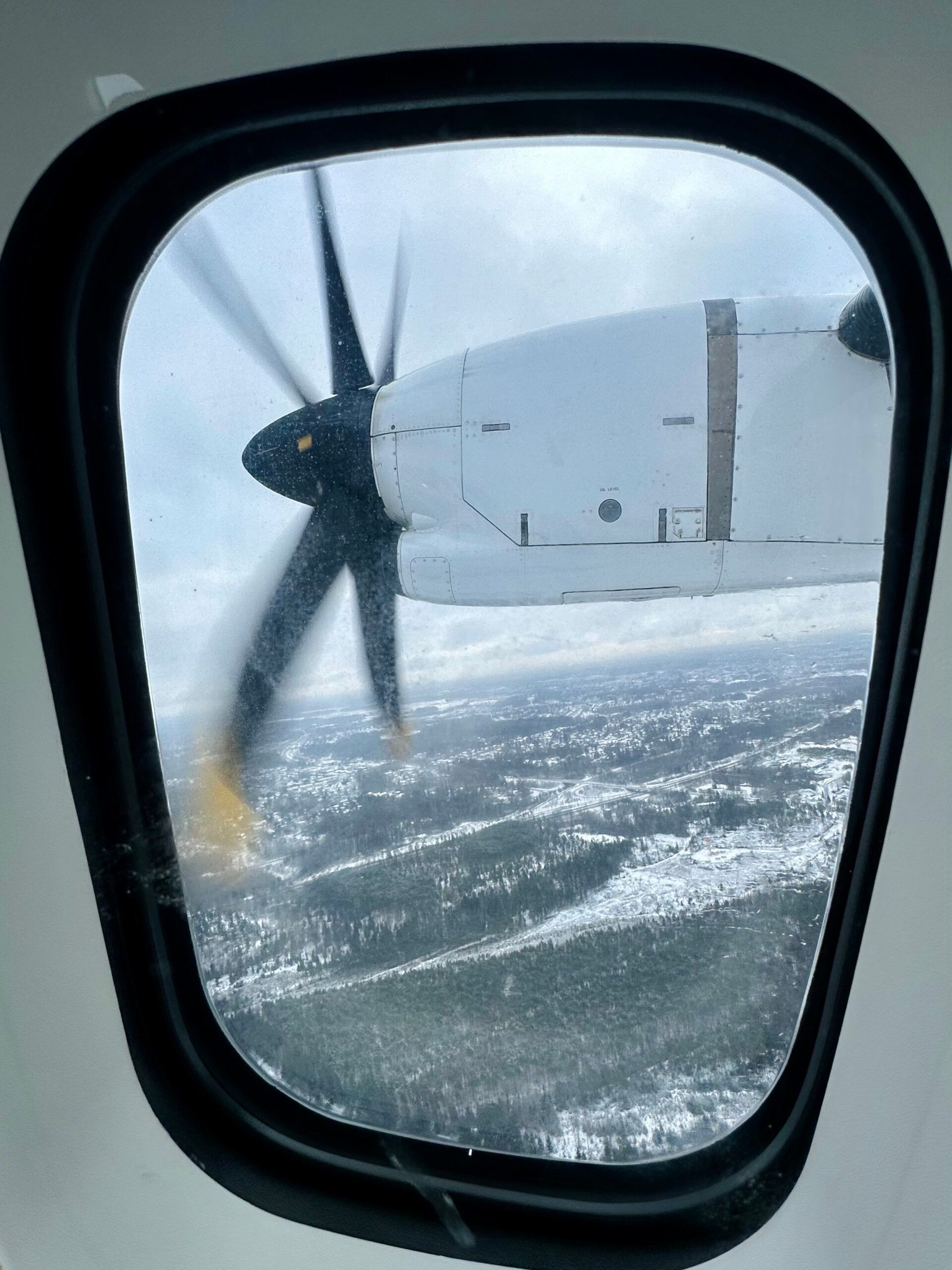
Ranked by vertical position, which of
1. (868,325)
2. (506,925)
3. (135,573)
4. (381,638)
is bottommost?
(506,925)

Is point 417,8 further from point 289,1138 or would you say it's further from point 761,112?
point 289,1138

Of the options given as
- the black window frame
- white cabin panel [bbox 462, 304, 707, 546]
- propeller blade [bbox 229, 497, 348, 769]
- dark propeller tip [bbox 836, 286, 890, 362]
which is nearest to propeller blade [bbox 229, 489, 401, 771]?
propeller blade [bbox 229, 497, 348, 769]

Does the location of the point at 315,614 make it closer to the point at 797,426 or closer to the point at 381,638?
the point at 381,638

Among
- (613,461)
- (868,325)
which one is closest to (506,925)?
(868,325)

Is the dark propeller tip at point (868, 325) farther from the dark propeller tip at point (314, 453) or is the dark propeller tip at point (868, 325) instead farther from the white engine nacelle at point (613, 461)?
the dark propeller tip at point (314, 453)

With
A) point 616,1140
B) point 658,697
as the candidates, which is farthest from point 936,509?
point 616,1140

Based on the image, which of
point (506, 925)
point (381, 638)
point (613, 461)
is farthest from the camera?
point (613, 461)

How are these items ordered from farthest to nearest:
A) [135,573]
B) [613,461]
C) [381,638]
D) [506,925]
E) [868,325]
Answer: [613,461] < [381,638] < [506,925] < [135,573] < [868,325]
